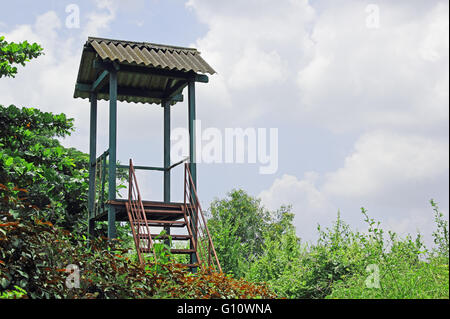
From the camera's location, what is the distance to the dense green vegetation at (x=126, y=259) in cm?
598

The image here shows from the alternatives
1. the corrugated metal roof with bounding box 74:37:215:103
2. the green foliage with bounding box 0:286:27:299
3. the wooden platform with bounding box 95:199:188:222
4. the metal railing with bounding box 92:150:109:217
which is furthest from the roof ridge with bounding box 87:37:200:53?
the green foliage with bounding box 0:286:27:299

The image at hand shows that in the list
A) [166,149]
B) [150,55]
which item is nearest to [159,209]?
[166,149]

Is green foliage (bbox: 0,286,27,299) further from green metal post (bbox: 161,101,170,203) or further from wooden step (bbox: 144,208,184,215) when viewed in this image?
green metal post (bbox: 161,101,170,203)

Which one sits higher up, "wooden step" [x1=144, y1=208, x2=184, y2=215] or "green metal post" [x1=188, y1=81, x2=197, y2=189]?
"green metal post" [x1=188, y1=81, x2=197, y2=189]

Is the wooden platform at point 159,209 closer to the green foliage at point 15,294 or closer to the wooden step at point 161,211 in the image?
the wooden step at point 161,211

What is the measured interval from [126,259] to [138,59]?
14.8ft

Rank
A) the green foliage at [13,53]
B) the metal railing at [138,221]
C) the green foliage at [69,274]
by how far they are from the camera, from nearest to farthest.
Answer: the green foliage at [69,274], the metal railing at [138,221], the green foliage at [13,53]

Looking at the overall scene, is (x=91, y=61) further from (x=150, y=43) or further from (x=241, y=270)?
(x=241, y=270)

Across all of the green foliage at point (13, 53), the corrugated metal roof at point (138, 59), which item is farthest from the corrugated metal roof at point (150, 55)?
the green foliage at point (13, 53)

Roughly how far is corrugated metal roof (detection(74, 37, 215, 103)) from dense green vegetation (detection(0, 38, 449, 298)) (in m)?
1.18

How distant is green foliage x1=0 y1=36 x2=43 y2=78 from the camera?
11.2 m

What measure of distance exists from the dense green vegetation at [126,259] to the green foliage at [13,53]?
0.02m
